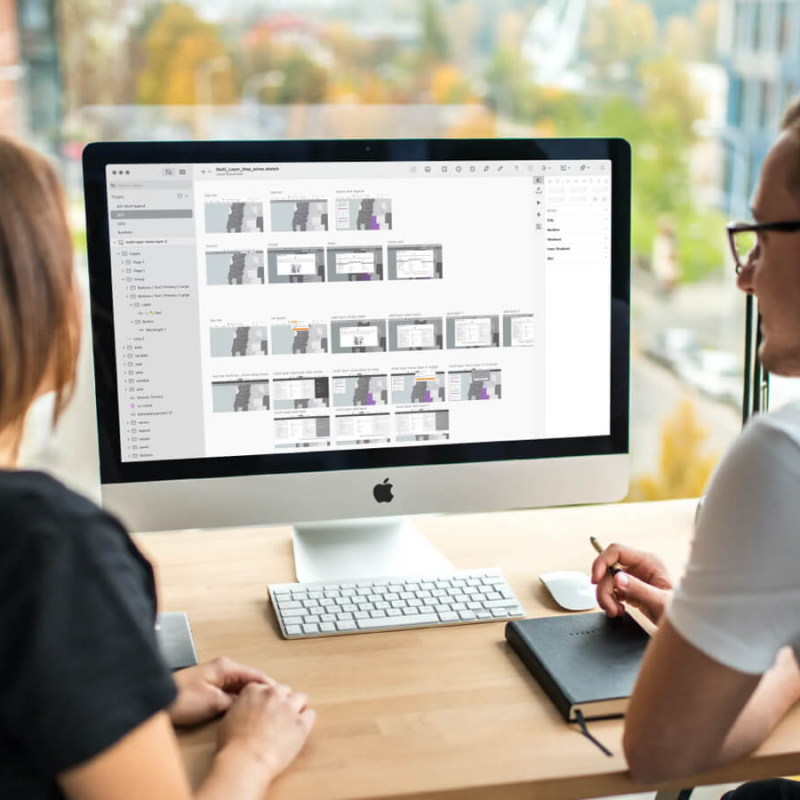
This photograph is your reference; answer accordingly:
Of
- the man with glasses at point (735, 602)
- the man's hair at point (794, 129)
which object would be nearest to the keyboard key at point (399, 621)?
the man with glasses at point (735, 602)

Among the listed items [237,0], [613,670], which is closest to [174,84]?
[237,0]

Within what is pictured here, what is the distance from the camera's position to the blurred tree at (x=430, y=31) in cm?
255

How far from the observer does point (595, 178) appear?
52.2 inches

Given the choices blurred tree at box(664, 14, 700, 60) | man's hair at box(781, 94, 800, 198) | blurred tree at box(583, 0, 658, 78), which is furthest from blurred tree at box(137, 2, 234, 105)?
man's hair at box(781, 94, 800, 198)

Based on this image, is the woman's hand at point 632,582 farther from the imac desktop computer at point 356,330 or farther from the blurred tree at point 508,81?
the blurred tree at point 508,81

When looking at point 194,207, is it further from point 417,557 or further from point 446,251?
point 417,557

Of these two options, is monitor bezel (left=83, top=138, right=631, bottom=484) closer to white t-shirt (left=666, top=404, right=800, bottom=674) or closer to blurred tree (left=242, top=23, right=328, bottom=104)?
white t-shirt (left=666, top=404, right=800, bottom=674)

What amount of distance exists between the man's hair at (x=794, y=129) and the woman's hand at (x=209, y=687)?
682 mm

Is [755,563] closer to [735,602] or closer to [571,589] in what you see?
[735,602]

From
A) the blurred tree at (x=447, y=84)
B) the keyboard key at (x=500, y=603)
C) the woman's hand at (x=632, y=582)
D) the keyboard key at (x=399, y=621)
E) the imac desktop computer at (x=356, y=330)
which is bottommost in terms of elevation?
the keyboard key at (x=399, y=621)

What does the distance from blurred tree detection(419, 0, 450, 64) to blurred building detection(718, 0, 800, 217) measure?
2.58 ft

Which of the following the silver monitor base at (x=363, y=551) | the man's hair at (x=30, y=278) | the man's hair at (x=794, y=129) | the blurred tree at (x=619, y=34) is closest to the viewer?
the man's hair at (x=30, y=278)

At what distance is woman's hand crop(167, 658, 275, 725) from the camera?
979 mm

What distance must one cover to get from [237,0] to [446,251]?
1453 millimetres
